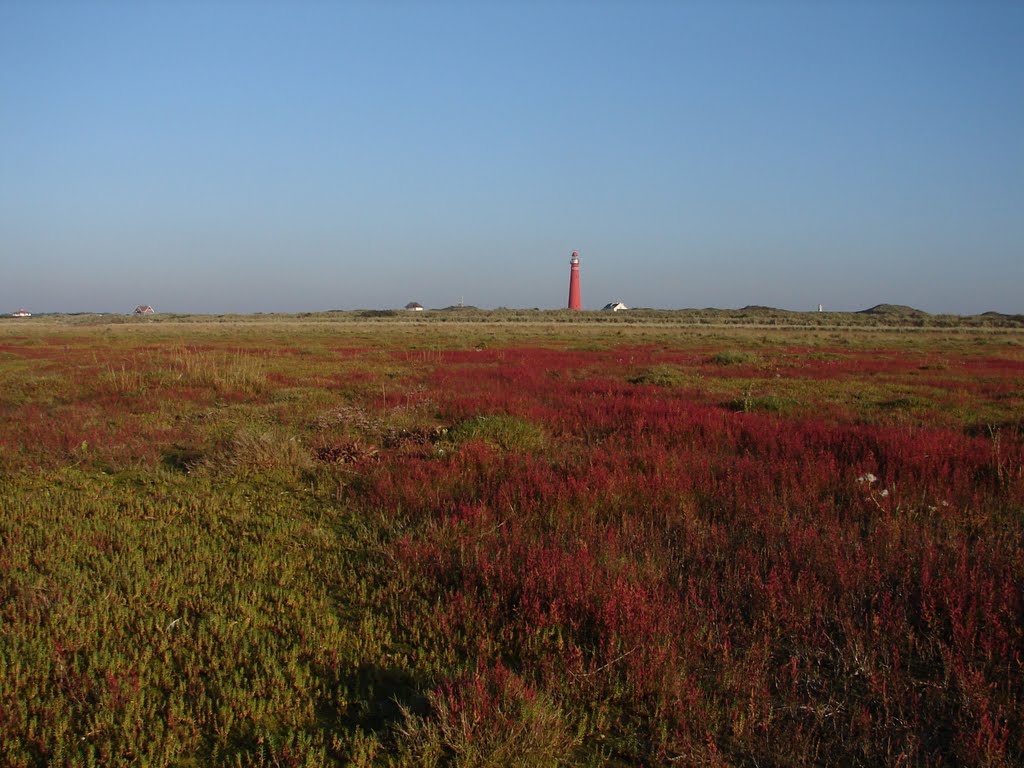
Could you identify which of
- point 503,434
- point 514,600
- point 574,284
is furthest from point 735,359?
point 574,284

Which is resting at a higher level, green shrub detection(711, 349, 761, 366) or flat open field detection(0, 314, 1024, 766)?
green shrub detection(711, 349, 761, 366)

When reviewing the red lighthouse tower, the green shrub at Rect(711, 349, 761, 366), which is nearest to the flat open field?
the green shrub at Rect(711, 349, 761, 366)

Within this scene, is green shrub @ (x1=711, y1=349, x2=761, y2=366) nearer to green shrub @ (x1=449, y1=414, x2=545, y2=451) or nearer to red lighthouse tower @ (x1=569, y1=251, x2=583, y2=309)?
green shrub @ (x1=449, y1=414, x2=545, y2=451)

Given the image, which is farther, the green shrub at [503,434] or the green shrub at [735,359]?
the green shrub at [735,359]

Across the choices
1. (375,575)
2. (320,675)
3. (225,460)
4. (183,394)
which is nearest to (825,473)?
(375,575)

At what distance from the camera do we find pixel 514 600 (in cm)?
397

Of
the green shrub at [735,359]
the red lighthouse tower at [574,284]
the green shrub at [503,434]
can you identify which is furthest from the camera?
the red lighthouse tower at [574,284]

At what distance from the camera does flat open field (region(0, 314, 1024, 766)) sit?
2.75 m

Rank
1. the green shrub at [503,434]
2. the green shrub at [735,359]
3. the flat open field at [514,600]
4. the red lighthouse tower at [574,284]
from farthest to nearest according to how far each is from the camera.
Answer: the red lighthouse tower at [574,284] → the green shrub at [735,359] → the green shrub at [503,434] → the flat open field at [514,600]

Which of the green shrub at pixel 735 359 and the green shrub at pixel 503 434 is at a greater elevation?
the green shrub at pixel 735 359

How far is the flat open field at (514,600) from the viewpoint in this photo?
2746 millimetres

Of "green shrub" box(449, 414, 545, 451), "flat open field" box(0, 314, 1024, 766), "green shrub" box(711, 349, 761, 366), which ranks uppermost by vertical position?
"green shrub" box(711, 349, 761, 366)

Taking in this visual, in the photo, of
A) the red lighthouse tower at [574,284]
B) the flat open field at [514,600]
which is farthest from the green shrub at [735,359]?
the red lighthouse tower at [574,284]

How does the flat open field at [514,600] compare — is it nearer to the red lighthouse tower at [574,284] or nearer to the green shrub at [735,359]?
the green shrub at [735,359]
